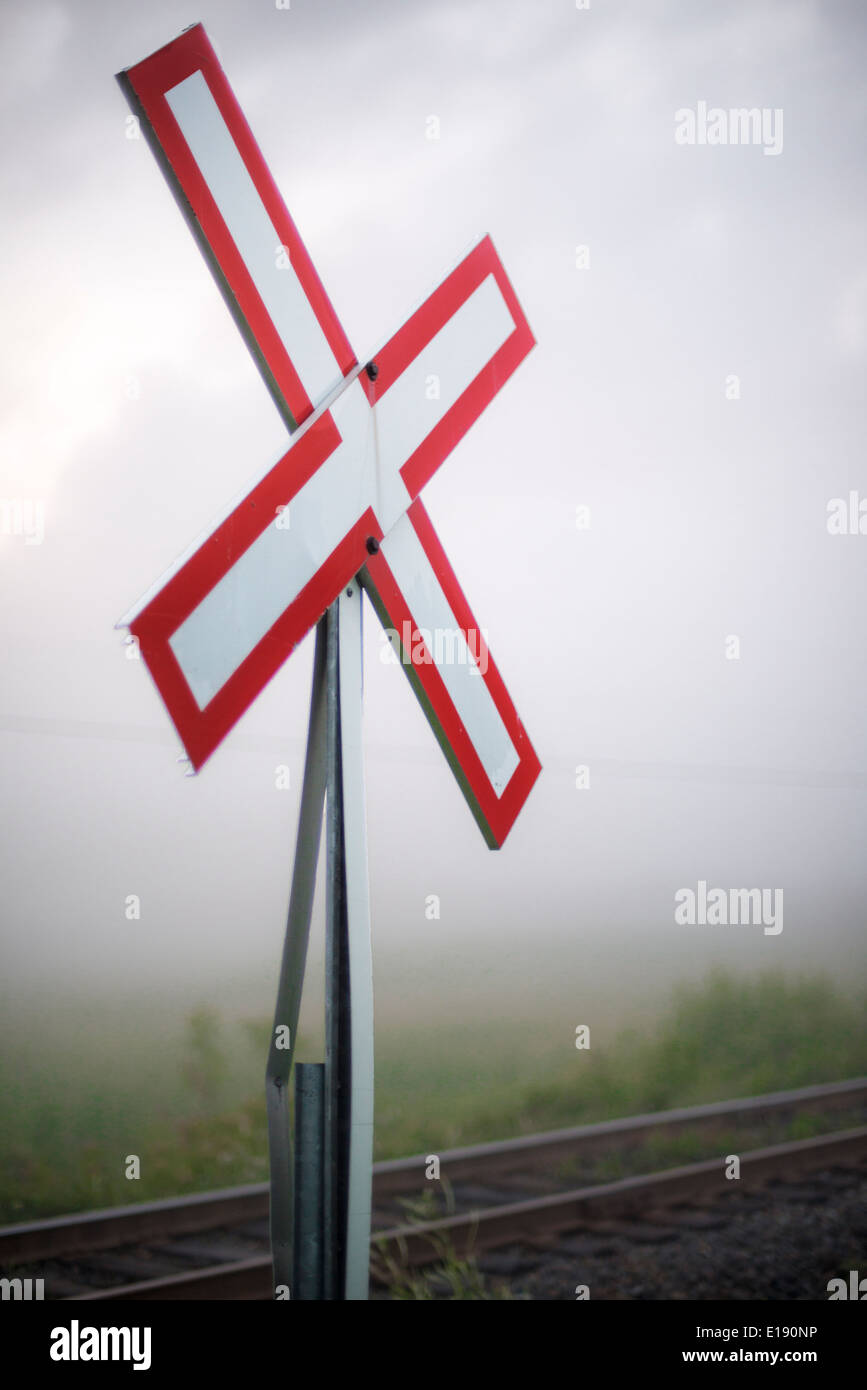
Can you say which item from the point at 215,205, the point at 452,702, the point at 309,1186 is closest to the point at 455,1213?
the point at 309,1186

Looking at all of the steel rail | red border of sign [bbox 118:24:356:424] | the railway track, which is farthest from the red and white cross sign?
the steel rail

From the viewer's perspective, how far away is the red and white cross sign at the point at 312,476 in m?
1.53

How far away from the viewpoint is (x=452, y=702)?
2006 millimetres

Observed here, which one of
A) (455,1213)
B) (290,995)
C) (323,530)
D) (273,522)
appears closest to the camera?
(273,522)

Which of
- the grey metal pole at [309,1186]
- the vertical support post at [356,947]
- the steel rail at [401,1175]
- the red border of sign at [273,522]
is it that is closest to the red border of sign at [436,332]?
the red border of sign at [273,522]

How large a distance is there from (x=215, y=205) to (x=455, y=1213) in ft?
11.7

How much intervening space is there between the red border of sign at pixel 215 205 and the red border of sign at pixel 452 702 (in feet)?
1.07

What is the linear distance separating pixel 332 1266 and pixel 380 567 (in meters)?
1.20

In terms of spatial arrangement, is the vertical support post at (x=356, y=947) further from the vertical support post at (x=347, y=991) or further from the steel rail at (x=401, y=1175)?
the steel rail at (x=401, y=1175)

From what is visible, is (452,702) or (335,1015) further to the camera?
(452,702)

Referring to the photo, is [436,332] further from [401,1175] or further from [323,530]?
[401,1175]

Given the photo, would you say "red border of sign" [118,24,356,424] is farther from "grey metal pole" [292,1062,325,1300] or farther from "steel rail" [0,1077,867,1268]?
"steel rail" [0,1077,867,1268]

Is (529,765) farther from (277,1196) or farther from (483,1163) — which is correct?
(483,1163)
